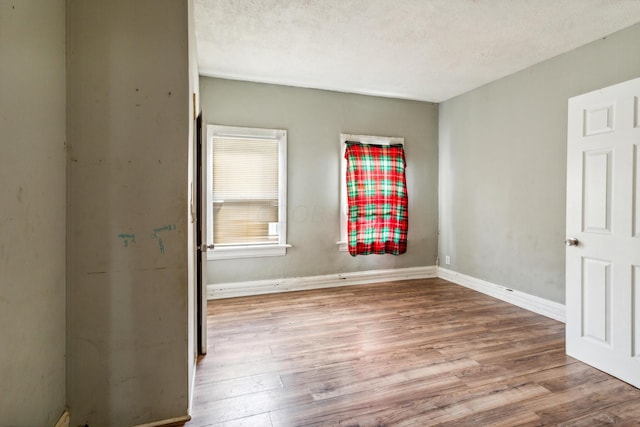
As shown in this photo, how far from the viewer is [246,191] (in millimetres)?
3986

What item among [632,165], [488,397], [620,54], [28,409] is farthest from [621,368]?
[28,409]

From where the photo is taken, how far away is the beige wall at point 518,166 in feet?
10.0

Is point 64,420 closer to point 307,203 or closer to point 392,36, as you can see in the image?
point 307,203

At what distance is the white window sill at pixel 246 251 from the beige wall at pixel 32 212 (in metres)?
2.33

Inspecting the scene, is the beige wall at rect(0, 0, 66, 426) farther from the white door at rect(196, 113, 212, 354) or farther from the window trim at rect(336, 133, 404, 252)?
the window trim at rect(336, 133, 404, 252)

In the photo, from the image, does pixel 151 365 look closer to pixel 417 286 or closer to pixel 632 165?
pixel 632 165

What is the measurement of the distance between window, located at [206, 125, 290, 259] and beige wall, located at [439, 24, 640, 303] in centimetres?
246

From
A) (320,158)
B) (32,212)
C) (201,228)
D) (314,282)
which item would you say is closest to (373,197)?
(320,158)

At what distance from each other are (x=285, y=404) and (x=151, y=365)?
2.60 feet

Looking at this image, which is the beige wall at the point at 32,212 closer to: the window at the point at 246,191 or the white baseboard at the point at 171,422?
the white baseboard at the point at 171,422

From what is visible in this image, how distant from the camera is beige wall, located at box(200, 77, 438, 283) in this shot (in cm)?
396

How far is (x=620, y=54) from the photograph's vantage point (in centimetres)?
274

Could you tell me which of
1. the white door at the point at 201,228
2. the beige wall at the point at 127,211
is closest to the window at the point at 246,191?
the white door at the point at 201,228

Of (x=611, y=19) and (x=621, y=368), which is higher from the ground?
(x=611, y=19)
